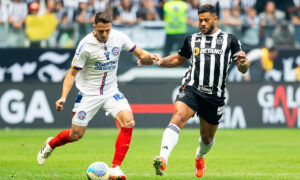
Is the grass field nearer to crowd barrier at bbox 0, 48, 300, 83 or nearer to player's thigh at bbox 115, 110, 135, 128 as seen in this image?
player's thigh at bbox 115, 110, 135, 128

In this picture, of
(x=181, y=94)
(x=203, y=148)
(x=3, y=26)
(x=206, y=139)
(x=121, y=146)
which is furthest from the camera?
(x=3, y=26)

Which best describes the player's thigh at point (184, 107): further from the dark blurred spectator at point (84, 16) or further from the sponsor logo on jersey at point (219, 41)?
the dark blurred spectator at point (84, 16)

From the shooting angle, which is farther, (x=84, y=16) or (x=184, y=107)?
(x=84, y=16)

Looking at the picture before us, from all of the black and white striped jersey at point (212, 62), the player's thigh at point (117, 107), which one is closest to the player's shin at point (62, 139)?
the player's thigh at point (117, 107)

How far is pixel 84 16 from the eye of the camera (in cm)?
1798

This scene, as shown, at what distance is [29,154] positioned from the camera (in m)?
11.7

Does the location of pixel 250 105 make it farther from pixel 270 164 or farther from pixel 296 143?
pixel 270 164

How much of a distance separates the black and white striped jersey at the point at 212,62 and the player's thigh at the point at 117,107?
89 cm

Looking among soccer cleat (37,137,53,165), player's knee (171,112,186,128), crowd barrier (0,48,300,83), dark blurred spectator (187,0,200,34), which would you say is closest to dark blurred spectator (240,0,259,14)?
dark blurred spectator (187,0,200,34)

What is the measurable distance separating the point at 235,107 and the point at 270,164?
697cm

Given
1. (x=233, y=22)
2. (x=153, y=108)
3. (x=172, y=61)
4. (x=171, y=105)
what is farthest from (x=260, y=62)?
(x=172, y=61)

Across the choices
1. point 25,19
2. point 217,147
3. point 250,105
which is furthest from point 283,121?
point 25,19

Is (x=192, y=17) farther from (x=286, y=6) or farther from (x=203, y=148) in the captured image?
(x=203, y=148)

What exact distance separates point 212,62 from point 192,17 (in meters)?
9.77
